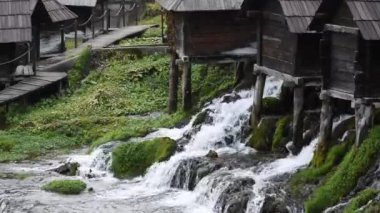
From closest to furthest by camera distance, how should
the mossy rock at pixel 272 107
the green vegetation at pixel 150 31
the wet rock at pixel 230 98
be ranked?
the mossy rock at pixel 272 107
the wet rock at pixel 230 98
the green vegetation at pixel 150 31

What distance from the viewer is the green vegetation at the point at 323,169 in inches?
784

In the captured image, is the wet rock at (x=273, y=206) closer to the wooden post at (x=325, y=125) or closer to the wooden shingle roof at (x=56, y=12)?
the wooden post at (x=325, y=125)

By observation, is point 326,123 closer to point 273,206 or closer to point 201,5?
point 273,206

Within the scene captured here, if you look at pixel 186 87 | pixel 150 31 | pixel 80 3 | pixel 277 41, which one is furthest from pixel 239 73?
pixel 80 3

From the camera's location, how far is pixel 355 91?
19.0 m

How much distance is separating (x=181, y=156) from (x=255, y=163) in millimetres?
2628

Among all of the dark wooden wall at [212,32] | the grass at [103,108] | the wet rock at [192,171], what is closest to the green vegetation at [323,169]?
the wet rock at [192,171]

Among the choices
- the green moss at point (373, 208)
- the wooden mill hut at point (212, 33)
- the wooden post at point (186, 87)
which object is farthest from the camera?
the wooden post at point (186, 87)

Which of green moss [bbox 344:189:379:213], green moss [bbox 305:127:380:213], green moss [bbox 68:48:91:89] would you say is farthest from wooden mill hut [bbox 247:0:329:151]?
green moss [bbox 68:48:91:89]

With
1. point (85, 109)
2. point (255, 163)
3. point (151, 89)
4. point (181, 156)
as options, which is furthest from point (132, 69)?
point (255, 163)

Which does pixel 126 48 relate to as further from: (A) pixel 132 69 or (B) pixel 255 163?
(B) pixel 255 163

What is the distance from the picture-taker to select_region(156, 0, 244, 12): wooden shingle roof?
27500 mm

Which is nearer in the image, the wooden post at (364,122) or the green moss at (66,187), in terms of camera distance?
the wooden post at (364,122)

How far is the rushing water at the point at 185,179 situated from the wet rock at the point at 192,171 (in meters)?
0.03
